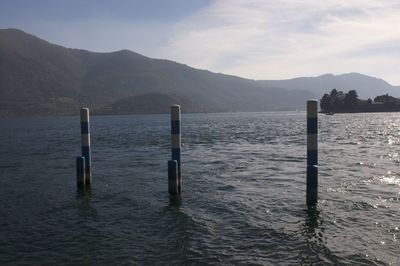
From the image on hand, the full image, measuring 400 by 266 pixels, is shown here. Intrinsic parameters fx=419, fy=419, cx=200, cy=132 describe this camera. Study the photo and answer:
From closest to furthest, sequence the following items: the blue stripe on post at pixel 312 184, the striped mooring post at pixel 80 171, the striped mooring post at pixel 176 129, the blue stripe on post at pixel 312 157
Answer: the blue stripe on post at pixel 312 157, the blue stripe on post at pixel 312 184, the striped mooring post at pixel 176 129, the striped mooring post at pixel 80 171

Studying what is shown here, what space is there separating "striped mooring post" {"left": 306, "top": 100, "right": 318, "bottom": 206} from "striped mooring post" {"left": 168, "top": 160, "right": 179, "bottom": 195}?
4.86 metres

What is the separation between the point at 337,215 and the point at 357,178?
7804 mm

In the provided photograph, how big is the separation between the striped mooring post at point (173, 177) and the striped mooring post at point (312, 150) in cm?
486

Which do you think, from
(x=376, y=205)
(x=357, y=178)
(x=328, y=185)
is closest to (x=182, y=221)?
(x=376, y=205)

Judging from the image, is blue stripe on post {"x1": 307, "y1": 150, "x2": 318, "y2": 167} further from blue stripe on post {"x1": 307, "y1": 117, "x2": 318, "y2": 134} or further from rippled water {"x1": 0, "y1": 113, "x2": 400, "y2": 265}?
rippled water {"x1": 0, "y1": 113, "x2": 400, "y2": 265}

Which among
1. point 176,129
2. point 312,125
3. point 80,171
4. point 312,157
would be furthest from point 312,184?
point 80,171

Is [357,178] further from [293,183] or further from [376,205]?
Result: [376,205]

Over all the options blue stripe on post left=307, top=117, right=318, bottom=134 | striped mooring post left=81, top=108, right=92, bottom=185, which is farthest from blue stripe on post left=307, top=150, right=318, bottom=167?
striped mooring post left=81, top=108, right=92, bottom=185

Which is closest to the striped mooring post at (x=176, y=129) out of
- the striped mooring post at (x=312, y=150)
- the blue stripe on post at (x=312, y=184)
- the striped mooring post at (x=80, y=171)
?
the striped mooring post at (x=80, y=171)

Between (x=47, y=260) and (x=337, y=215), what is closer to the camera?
(x=47, y=260)

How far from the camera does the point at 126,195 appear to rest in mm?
17234

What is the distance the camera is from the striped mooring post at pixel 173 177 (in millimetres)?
15500

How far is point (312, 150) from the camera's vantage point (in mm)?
13461

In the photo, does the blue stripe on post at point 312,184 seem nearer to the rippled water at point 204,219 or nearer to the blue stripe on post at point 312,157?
the blue stripe on post at point 312,157
